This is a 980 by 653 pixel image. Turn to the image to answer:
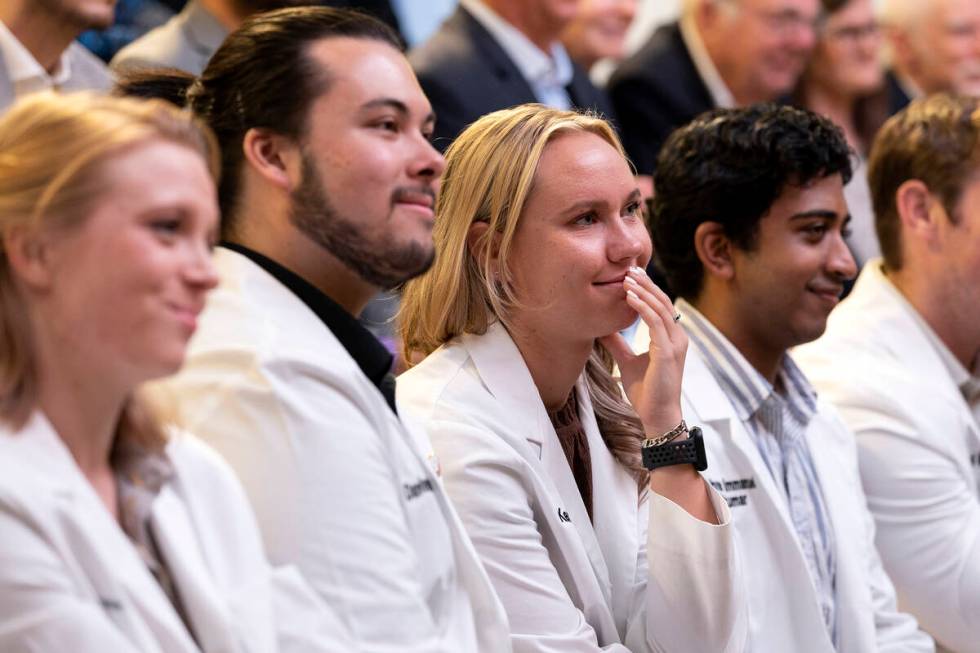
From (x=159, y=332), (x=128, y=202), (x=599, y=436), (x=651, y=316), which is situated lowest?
(x=599, y=436)

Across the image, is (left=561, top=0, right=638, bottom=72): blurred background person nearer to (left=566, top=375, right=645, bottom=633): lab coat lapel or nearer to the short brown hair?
the short brown hair

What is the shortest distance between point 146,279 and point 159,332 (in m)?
0.05

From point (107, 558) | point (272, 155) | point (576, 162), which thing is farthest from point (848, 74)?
point (107, 558)

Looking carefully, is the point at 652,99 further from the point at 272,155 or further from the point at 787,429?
the point at 272,155

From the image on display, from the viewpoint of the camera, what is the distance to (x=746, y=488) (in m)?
2.74

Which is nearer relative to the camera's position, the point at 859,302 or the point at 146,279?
the point at 146,279

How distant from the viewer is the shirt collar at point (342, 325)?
77.7 inches

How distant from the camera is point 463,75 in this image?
3738 millimetres

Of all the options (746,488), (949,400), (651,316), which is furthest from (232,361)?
(949,400)

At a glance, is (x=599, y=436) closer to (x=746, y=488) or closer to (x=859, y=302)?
(x=746, y=488)

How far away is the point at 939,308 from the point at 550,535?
141cm

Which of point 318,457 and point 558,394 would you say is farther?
point 558,394

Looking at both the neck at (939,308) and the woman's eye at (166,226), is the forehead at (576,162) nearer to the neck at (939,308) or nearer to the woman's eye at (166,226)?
the woman's eye at (166,226)

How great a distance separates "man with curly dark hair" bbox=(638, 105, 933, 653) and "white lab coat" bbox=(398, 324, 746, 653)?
432 mm
